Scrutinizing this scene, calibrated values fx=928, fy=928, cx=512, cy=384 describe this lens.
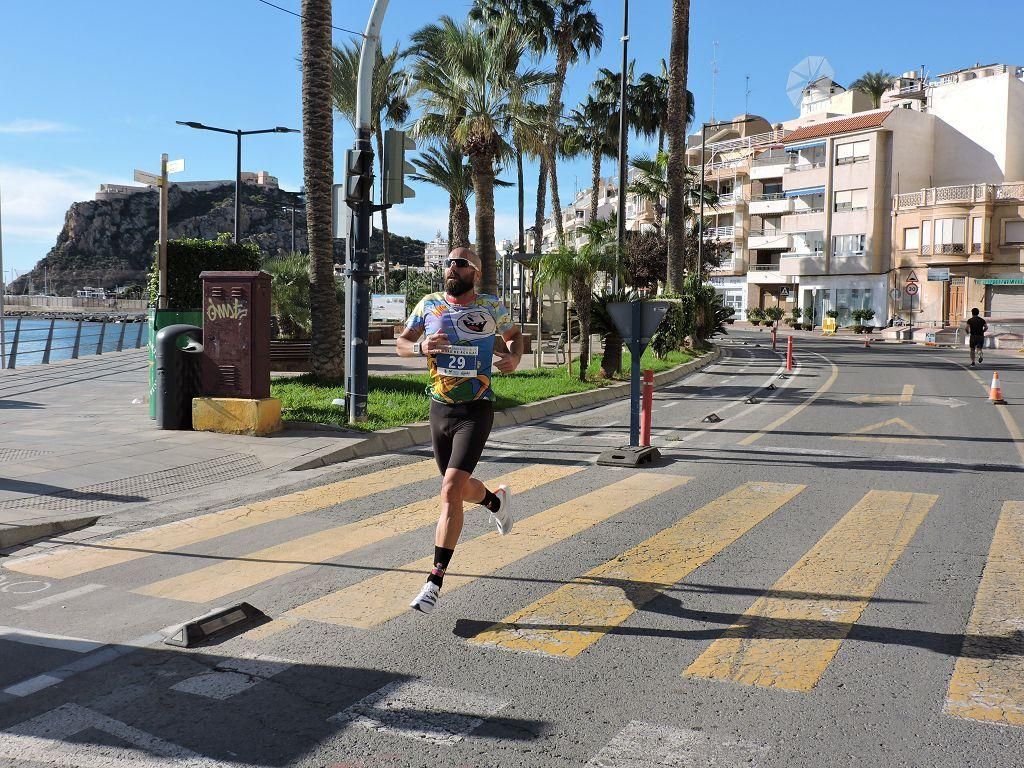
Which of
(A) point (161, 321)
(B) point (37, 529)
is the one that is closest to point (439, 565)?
(B) point (37, 529)

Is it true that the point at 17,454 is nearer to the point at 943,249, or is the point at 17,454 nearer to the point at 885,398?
the point at 885,398

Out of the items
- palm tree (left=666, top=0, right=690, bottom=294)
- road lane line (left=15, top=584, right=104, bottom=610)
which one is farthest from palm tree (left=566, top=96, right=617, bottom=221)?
road lane line (left=15, top=584, right=104, bottom=610)

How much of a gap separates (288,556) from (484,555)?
1.32 metres

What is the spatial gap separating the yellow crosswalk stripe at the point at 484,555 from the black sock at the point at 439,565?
0.86 feet

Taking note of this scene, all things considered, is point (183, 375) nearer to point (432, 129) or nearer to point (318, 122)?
point (318, 122)

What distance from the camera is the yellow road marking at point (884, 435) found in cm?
1166

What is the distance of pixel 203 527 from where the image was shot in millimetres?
7145

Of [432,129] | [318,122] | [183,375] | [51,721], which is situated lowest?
[51,721]

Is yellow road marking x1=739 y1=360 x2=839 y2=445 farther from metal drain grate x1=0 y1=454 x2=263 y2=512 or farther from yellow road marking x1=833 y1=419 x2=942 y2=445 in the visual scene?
metal drain grate x1=0 y1=454 x2=263 y2=512

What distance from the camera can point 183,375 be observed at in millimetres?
11367

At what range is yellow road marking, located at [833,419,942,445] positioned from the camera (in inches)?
459

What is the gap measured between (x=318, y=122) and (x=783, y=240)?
63.8m

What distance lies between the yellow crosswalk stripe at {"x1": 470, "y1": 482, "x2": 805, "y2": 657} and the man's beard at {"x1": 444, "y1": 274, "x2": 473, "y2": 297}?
1819mm

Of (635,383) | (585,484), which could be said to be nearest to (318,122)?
(635,383)
